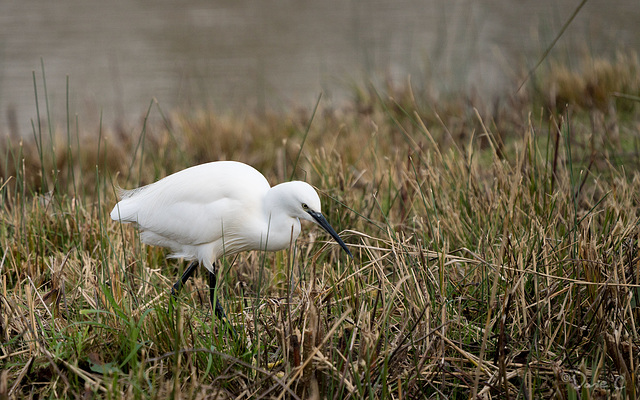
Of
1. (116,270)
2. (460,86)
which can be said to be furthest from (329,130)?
(116,270)

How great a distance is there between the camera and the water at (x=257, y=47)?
8.04 metres

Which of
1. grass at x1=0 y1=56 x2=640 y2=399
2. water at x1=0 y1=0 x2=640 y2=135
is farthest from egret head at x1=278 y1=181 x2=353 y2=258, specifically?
water at x1=0 y1=0 x2=640 y2=135

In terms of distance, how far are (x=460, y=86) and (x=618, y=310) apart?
4520mm

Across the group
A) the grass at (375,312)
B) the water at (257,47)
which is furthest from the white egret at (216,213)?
the water at (257,47)

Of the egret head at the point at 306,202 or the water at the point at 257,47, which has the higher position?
the egret head at the point at 306,202

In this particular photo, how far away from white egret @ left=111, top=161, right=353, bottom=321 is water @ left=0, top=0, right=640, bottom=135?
3.46 metres

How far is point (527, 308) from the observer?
2.31 metres

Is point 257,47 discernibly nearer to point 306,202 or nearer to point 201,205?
point 201,205

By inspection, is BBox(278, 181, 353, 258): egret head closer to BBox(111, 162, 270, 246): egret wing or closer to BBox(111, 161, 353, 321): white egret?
BBox(111, 161, 353, 321): white egret

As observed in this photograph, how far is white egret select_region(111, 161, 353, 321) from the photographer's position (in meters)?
2.84

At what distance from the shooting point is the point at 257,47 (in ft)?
37.0

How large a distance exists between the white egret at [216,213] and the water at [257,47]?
3.46 m

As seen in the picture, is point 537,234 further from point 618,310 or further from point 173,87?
point 173,87

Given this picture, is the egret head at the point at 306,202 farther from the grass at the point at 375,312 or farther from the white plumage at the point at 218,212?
the grass at the point at 375,312
